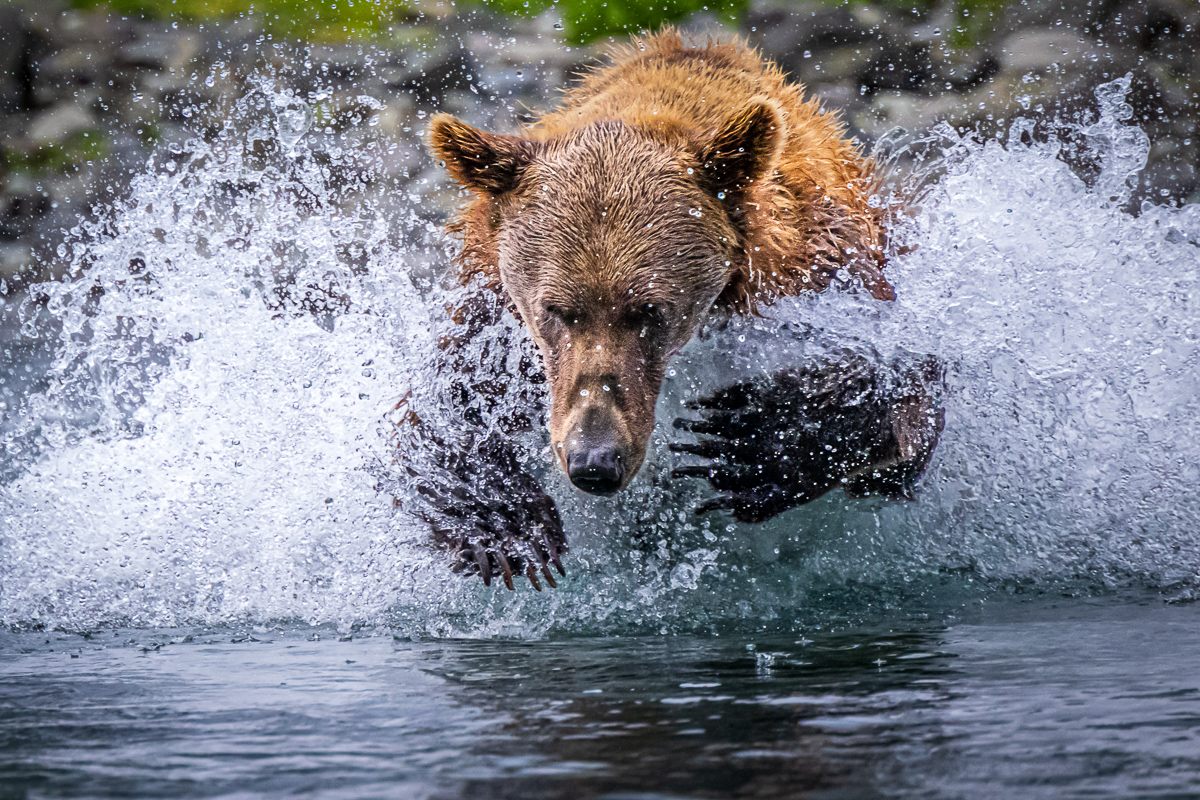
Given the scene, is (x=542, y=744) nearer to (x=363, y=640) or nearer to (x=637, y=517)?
(x=363, y=640)

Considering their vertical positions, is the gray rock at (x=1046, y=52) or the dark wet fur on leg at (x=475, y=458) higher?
the gray rock at (x=1046, y=52)

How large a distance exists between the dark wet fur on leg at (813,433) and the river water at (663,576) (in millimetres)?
148

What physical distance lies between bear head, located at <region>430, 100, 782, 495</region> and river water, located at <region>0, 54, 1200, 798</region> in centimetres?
43

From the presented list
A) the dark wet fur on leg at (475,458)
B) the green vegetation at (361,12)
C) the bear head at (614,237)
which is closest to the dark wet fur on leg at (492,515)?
the dark wet fur on leg at (475,458)

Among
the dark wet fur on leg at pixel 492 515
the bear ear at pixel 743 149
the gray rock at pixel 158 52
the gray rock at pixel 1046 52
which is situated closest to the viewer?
the bear ear at pixel 743 149

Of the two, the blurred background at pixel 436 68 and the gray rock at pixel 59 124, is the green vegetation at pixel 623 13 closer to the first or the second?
the blurred background at pixel 436 68

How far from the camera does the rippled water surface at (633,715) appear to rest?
72.4 inches

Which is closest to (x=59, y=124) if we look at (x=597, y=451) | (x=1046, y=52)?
(x=1046, y=52)

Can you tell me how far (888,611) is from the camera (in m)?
3.61

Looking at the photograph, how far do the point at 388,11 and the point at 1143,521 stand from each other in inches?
339

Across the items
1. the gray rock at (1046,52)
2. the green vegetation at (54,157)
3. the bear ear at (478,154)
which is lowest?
the bear ear at (478,154)

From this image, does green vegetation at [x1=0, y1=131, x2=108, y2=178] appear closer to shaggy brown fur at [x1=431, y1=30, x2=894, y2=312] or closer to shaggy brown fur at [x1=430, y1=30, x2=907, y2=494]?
shaggy brown fur at [x1=431, y1=30, x2=894, y2=312]

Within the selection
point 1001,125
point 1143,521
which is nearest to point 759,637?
point 1143,521

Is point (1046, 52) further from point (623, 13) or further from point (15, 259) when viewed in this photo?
point (15, 259)
